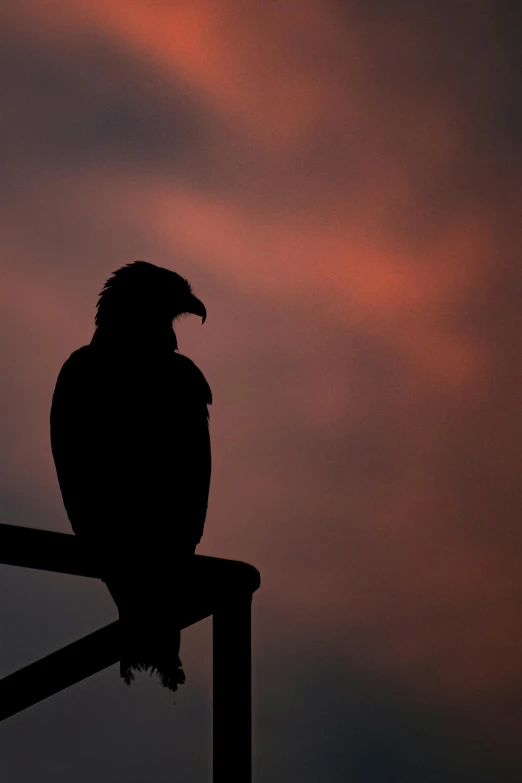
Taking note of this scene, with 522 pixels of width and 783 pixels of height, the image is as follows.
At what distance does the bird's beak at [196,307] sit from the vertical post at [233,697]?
4141 millimetres

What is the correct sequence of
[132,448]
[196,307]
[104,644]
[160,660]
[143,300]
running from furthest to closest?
[196,307] → [143,300] → [132,448] → [160,660] → [104,644]

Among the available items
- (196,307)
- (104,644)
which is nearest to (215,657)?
(104,644)

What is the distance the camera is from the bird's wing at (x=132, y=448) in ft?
12.9

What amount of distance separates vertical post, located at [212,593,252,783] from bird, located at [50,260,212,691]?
4.38 feet

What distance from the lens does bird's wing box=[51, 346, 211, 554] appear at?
392 cm

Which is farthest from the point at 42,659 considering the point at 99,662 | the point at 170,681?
the point at 170,681

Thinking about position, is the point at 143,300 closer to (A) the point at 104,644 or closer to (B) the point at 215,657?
(A) the point at 104,644

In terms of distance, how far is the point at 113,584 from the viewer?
363 centimetres

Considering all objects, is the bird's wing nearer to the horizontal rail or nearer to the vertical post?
the horizontal rail

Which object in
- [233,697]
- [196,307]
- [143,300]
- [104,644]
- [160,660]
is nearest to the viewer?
[233,697]

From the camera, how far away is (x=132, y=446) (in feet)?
13.5

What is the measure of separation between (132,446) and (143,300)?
147 centimetres

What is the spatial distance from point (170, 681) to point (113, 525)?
115cm

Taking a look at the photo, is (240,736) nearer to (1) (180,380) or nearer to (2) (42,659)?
(2) (42,659)
